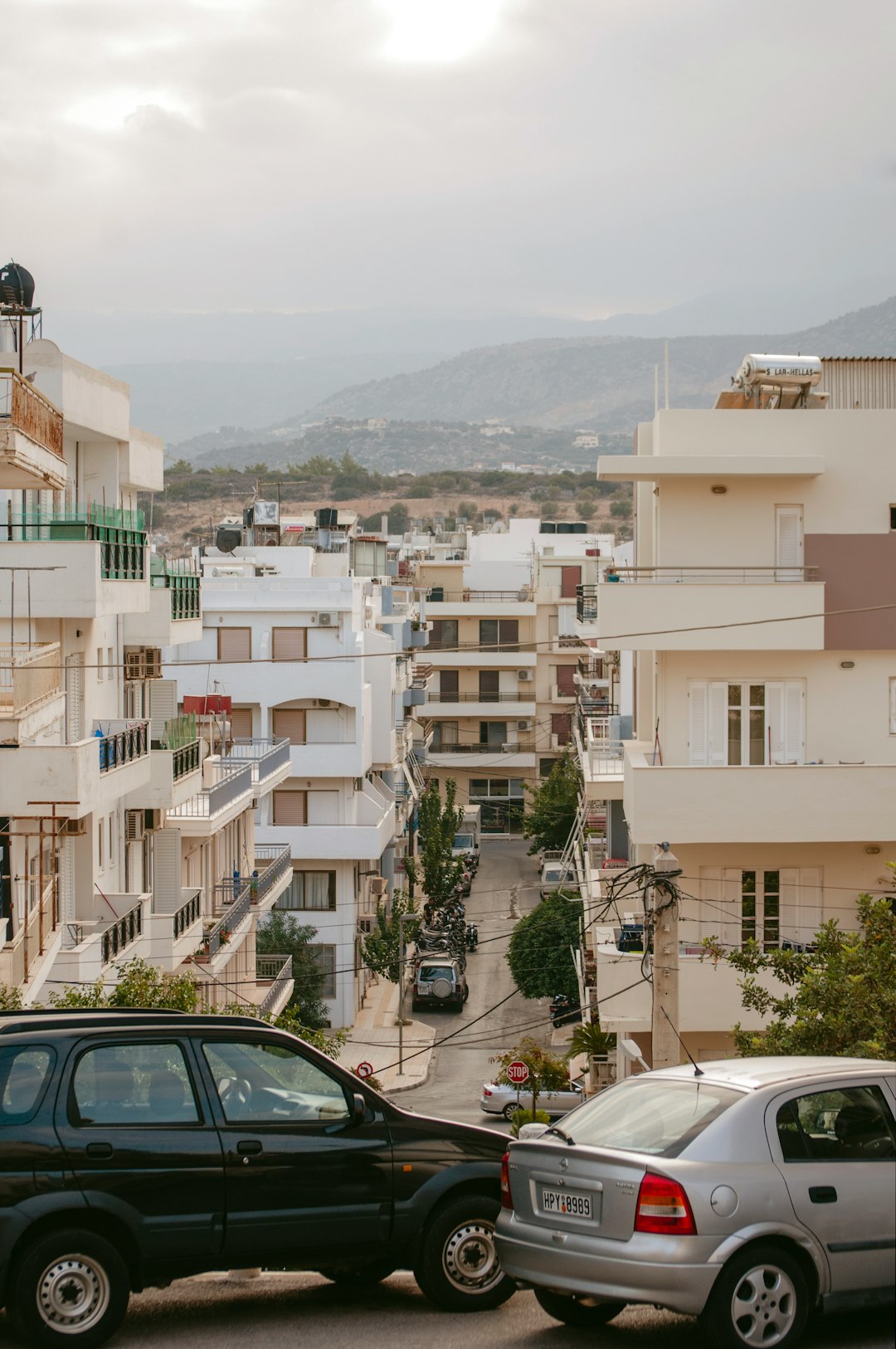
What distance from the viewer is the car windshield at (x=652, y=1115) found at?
8578 millimetres

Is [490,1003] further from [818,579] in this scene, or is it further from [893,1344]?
[893,1344]

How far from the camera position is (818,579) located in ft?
81.6

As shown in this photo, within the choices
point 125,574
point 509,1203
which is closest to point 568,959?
point 125,574

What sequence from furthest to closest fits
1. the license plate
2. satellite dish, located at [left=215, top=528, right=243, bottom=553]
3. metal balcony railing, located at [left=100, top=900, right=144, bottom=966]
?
satellite dish, located at [left=215, top=528, right=243, bottom=553]
metal balcony railing, located at [left=100, top=900, right=144, bottom=966]
the license plate

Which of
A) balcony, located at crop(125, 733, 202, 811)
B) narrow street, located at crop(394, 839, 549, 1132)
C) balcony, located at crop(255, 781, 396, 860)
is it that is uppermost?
balcony, located at crop(125, 733, 202, 811)

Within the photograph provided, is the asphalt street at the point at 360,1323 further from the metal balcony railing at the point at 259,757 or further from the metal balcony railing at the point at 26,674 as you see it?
the metal balcony railing at the point at 259,757

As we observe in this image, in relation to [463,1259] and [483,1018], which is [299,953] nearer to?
[483,1018]

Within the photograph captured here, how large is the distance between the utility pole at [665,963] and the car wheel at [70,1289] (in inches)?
355

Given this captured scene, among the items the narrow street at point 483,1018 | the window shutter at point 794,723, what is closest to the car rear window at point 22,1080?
the window shutter at point 794,723

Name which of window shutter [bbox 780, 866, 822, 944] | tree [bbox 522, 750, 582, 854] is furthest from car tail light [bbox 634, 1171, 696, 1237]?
tree [bbox 522, 750, 582, 854]

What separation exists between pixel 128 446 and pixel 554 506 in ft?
494

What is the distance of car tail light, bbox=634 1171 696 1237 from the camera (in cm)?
816

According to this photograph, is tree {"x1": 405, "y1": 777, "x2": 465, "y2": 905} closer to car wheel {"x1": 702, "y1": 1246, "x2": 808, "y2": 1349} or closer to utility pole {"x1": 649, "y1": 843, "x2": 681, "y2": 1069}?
utility pole {"x1": 649, "y1": 843, "x2": 681, "y2": 1069}

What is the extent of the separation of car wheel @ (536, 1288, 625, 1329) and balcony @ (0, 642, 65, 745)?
1101 centimetres
